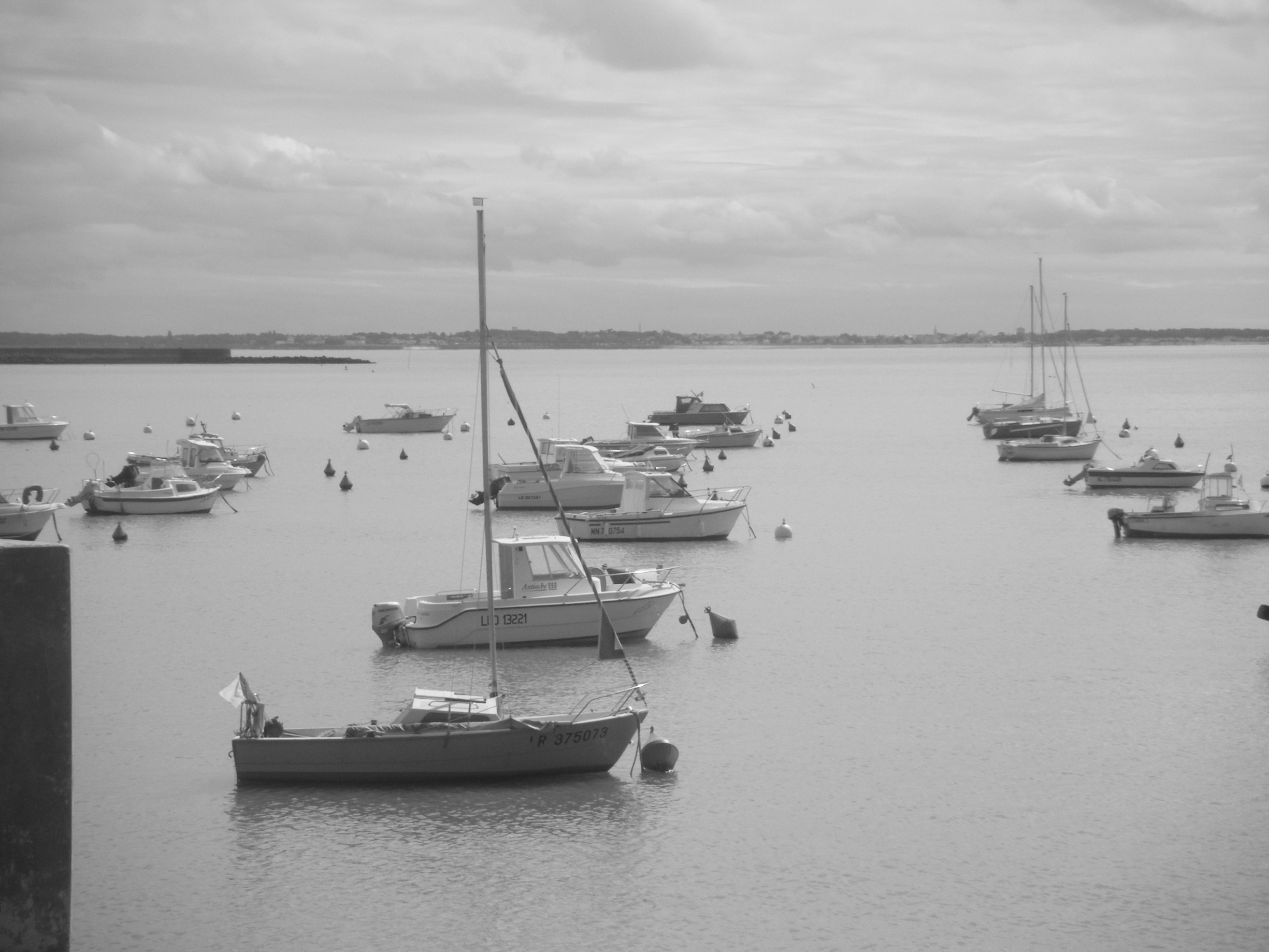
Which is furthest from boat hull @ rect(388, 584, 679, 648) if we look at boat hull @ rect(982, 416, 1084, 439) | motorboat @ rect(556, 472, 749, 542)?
boat hull @ rect(982, 416, 1084, 439)

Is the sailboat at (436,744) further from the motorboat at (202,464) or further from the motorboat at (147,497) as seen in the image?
the motorboat at (202,464)

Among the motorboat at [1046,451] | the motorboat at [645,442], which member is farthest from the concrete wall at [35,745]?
the motorboat at [1046,451]

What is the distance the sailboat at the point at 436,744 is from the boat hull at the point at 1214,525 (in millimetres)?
31812

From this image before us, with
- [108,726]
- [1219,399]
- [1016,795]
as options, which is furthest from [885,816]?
[1219,399]

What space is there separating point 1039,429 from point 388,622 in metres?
65.5

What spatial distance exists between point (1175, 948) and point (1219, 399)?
166 metres

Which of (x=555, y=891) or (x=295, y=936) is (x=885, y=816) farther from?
(x=295, y=936)

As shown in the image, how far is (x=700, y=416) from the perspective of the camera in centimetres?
11038

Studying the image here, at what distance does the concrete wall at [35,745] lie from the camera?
464 inches

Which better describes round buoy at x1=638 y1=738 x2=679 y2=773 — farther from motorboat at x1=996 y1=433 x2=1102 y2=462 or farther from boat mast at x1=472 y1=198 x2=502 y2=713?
motorboat at x1=996 y1=433 x2=1102 y2=462

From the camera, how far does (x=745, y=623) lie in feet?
120

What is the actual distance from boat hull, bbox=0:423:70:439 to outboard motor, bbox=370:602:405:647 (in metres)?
81.3

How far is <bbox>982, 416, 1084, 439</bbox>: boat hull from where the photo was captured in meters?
90.2

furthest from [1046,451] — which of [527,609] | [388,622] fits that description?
[388,622]
